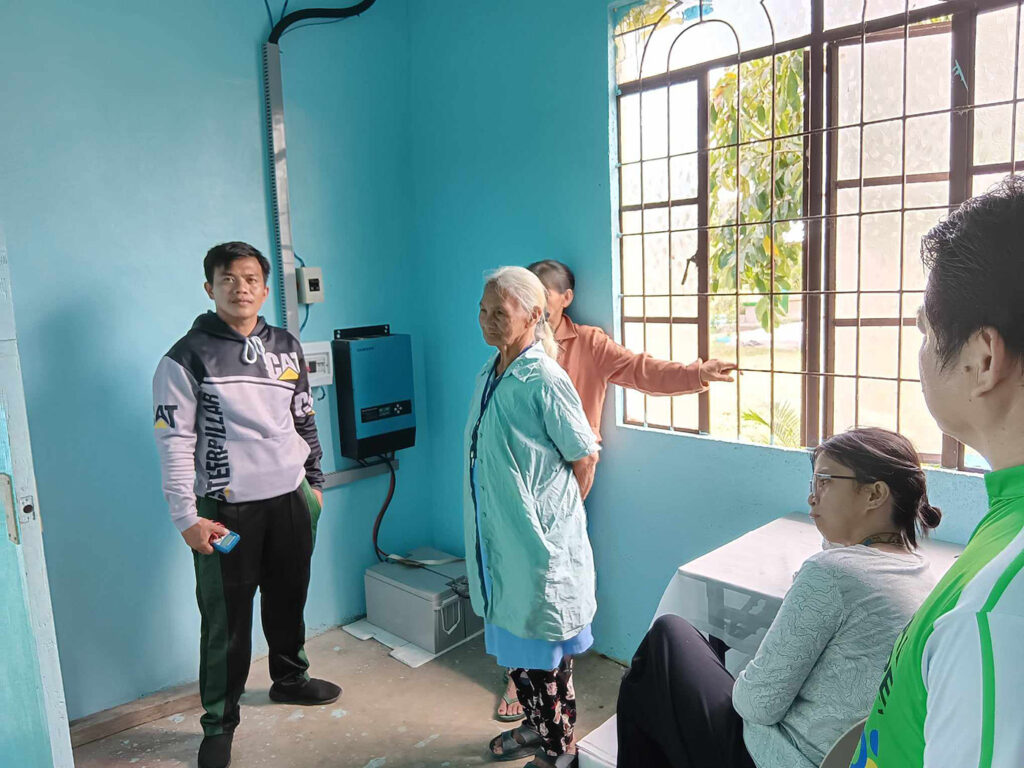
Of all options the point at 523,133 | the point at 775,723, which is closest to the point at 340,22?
the point at 523,133

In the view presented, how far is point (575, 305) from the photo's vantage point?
2.65m

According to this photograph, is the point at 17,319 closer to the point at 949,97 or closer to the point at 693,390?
the point at 693,390

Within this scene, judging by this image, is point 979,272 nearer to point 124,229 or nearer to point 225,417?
point 225,417

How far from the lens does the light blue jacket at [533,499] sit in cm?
197

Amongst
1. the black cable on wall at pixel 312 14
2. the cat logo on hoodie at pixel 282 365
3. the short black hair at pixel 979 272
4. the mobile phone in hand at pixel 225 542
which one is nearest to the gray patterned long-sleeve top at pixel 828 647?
the short black hair at pixel 979 272

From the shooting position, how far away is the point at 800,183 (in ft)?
6.95

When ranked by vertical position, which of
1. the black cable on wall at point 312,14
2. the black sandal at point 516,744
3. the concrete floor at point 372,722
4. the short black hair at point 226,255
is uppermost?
the black cable on wall at point 312,14

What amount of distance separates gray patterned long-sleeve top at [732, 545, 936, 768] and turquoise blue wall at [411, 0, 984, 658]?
37.5 inches

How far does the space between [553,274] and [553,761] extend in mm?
1573

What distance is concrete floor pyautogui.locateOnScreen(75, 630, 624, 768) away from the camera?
2.24 meters

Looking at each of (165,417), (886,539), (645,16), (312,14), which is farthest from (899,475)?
(312,14)

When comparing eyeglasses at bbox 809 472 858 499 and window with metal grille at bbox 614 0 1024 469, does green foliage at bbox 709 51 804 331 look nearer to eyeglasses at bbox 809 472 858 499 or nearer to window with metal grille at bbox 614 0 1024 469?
window with metal grille at bbox 614 0 1024 469

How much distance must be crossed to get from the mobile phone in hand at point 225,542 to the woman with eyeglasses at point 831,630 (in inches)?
54.8

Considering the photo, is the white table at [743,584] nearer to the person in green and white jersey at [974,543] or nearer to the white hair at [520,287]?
the white hair at [520,287]
